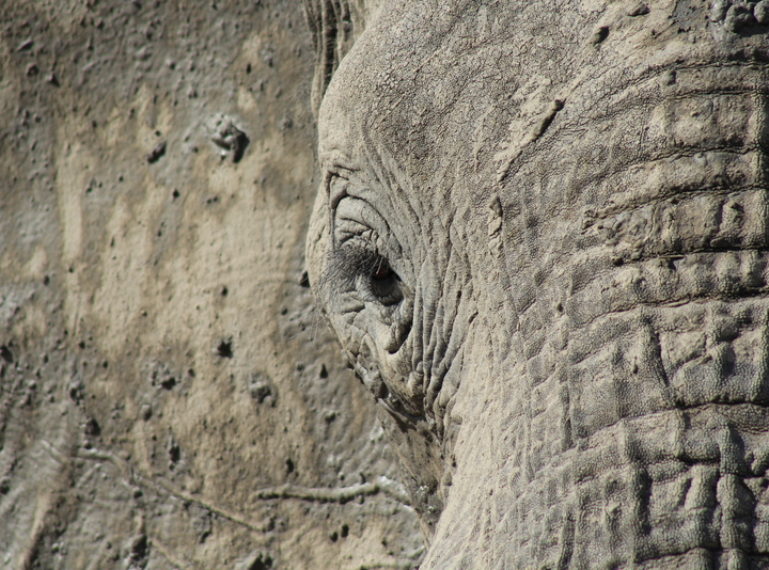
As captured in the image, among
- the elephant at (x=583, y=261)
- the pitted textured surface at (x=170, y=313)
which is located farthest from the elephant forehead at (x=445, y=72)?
the pitted textured surface at (x=170, y=313)

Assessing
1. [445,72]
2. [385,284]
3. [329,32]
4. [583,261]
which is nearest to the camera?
[583,261]

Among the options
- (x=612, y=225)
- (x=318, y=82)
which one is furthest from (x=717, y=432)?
(x=318, y=82)

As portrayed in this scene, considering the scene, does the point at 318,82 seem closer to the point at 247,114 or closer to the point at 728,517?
the point at 247,114

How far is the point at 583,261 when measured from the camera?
106 cm

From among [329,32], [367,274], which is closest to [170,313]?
[329,32]

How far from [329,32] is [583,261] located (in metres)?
0.92

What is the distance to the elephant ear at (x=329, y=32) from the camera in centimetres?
180

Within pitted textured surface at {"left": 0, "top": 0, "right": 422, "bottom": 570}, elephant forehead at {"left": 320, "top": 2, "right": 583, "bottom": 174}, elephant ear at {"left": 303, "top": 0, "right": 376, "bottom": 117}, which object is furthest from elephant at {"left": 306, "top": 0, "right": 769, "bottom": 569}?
pitted textured surface at {"left": 0, "top": 0, "right": 422, "bottom": 570}

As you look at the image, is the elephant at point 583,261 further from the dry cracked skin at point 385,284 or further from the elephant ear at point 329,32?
the elephant ear at point 329,32

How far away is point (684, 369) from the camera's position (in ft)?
3.13

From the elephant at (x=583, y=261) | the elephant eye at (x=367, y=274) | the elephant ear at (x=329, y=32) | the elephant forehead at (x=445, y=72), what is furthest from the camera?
the elephant ear at (x=329, y=32)

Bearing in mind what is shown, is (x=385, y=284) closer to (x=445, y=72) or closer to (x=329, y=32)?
(x=445, y=72)

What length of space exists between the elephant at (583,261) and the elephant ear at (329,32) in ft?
1.32

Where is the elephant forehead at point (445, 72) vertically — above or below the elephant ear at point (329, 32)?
below
